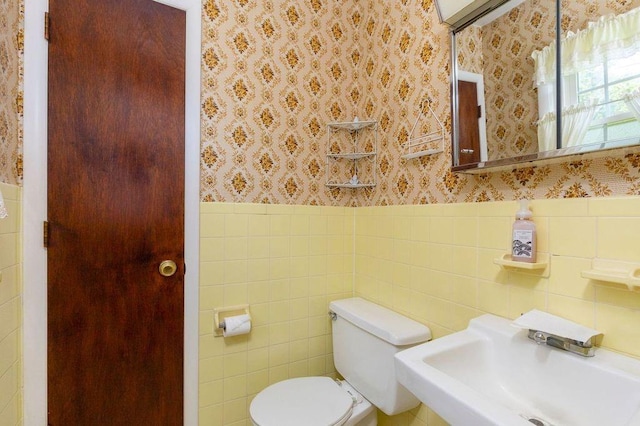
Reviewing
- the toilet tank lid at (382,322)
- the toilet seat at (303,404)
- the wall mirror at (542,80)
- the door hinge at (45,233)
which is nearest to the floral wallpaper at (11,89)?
the door hinge at (45,233)

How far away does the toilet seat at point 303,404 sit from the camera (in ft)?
3.89

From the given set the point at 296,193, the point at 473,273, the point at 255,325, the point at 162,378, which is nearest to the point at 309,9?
the point at 296,193

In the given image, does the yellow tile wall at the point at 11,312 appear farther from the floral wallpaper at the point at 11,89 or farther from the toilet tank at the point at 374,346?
the toilet tank at the point at 374,346

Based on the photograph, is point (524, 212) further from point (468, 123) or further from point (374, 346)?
point (374, 346)

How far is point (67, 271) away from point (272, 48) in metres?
1.36

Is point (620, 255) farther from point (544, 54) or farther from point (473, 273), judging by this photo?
point (544, 54)

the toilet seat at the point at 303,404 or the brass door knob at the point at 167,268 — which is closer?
the toilet seat at the point at 303,404

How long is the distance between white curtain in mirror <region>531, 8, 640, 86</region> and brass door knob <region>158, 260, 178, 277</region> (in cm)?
152

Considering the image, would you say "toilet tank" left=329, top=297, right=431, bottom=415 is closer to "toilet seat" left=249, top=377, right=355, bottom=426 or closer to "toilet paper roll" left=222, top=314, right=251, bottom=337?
"toilet seat" left=249, top=377, right=355, bottom=426

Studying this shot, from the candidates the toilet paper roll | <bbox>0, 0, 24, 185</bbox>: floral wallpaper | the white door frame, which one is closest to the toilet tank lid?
the toilet paper roll

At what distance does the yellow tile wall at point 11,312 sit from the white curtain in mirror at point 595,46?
5.71 feet

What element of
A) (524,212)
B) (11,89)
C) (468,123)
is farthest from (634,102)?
(11,89)

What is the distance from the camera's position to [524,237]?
96 cm

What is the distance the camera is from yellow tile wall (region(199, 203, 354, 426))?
1.46 metres
